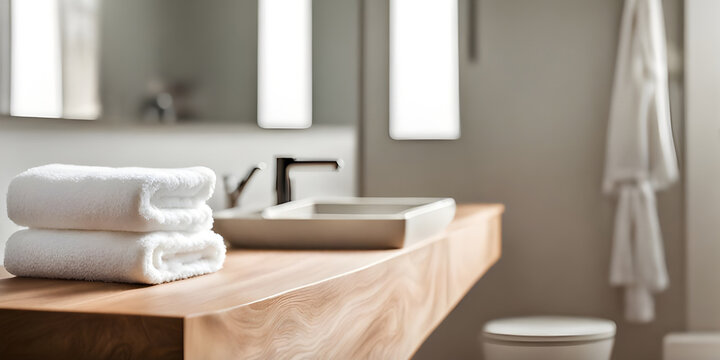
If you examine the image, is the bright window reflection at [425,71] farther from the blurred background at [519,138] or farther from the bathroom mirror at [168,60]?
the bathroom mirror at [168,60]

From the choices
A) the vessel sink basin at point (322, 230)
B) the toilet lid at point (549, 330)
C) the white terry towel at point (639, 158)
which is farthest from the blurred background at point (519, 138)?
the vessel sink basin at point (322, 230)

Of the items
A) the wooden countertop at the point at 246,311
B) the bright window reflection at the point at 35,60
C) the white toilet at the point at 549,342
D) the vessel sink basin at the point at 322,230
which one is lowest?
the white toilet at the point at 549,342

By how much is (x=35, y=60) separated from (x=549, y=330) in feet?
6.79

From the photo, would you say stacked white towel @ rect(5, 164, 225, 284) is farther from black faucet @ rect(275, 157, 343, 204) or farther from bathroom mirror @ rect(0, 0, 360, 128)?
black faucet @ rect(275, 157, 343, 204)

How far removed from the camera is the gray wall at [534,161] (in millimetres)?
3490

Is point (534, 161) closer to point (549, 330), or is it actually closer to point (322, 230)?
point (549, 330)

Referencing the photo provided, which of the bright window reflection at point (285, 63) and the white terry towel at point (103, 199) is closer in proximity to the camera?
the white terry towel at point (103, 199)

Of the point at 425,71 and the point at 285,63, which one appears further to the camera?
the point at 425,71

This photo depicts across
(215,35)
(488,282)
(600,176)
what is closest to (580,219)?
(600,176)

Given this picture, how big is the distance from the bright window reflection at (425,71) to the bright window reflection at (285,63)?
45.2 inches

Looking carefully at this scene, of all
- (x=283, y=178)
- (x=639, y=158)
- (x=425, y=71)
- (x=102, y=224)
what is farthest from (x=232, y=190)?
(x=639, y=158)

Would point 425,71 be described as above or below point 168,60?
above

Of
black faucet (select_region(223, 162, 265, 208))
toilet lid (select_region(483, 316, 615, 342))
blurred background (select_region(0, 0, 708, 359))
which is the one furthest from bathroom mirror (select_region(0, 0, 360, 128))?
toilet lid (select_region(483, 316, 615, 342))

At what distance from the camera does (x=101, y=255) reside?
1.03 metres
